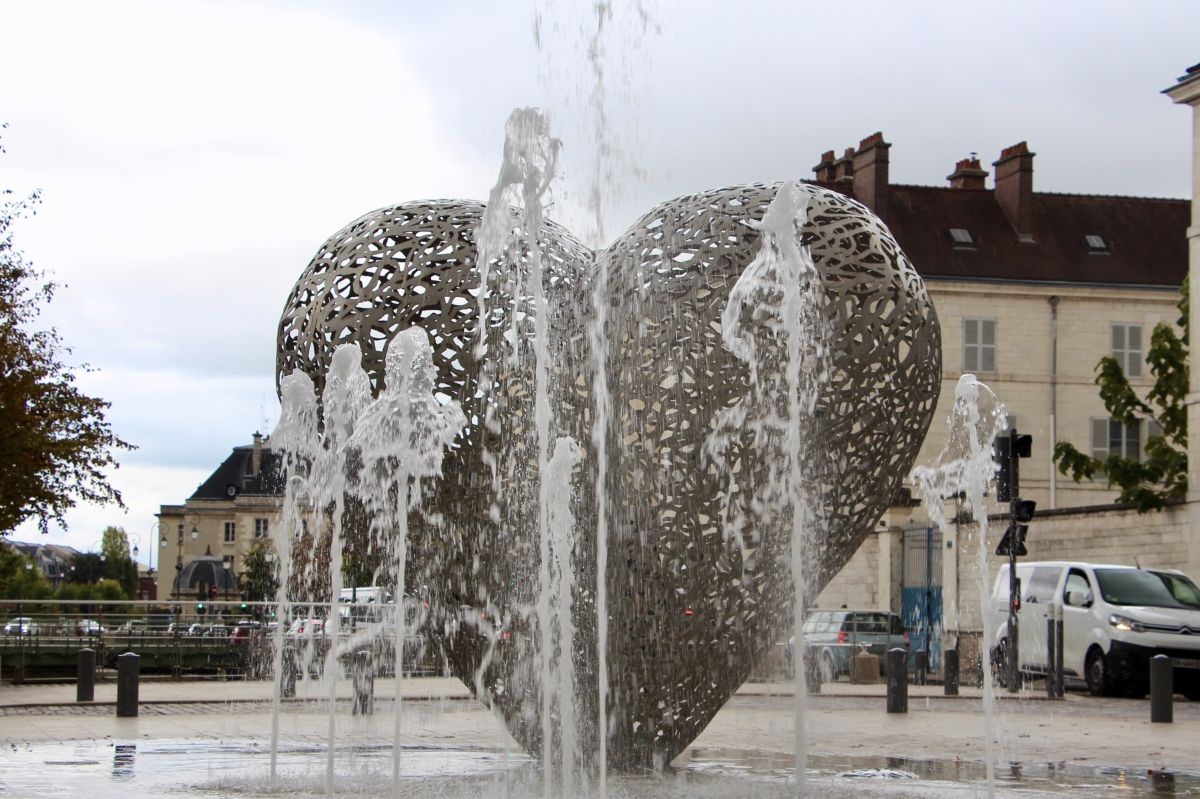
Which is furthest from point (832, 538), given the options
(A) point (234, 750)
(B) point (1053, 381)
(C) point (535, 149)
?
(B) point (1053, 381)

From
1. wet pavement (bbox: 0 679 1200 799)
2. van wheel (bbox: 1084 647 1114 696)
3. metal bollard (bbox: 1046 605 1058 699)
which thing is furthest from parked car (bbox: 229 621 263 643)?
van wheel (bbox: 1084 647 1114 696)

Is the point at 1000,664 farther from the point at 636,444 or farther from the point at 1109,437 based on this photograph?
the point at 1109,437

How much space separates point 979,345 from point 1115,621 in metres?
19.0

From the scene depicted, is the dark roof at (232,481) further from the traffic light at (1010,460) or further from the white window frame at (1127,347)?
the traffic light at (1010,460)

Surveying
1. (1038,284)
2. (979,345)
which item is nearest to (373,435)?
(979,345)

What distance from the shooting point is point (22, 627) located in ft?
63.6

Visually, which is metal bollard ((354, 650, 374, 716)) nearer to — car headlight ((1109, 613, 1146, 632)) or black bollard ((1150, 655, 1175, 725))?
black bollard ((1150, 655, 1175, 725))

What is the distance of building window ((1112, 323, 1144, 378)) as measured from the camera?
3516 centimetres

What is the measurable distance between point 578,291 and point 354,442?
1.75 metres

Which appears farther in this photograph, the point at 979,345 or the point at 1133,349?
the point at 1133,349

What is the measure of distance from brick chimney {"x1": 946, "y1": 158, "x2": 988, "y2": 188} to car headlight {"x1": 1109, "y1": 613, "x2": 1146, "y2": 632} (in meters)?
23.8

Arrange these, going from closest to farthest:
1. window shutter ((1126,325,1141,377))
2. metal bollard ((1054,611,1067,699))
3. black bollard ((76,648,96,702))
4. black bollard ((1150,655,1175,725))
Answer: black bollard ((1150,655,1175,725))
black bollard ((76,648,96,702))
metal bollard ((1054,611,1067,699))
window shutter ((1126,325,1141,377))

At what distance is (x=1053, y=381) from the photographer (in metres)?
34.7

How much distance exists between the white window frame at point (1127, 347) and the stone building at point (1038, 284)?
0.02 metres
